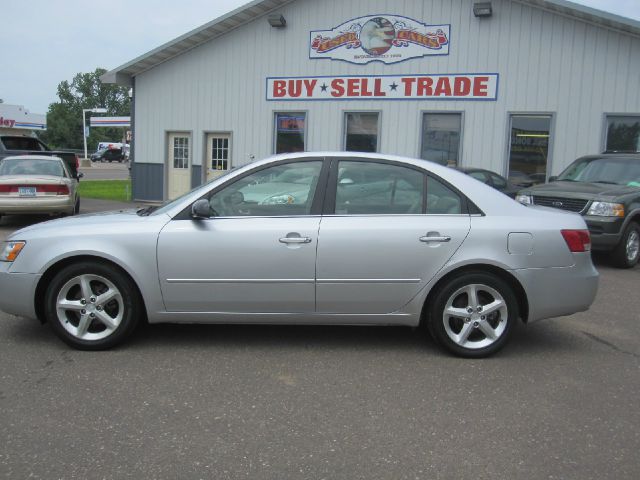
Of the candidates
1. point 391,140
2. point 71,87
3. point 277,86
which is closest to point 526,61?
point 391,140

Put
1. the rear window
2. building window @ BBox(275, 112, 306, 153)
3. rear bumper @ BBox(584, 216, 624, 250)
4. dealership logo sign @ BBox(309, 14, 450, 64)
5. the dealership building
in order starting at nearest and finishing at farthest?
rear bumper @ BBox(584, 216, 624, 250) → the dealership building → dealership logo sign @ BBox(309, 14, 450, 64) → building window @ BBox(275, 112, 306, 153) → the rear window

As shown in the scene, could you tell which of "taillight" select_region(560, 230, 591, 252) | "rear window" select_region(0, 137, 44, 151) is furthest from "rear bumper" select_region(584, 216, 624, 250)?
"rear window" select_region(0, 137, 44, 151)

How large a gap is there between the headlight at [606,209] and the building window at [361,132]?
7.46 meters

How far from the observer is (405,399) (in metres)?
3.90

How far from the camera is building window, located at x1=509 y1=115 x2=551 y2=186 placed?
14.6 metres

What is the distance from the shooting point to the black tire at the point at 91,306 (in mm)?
4613

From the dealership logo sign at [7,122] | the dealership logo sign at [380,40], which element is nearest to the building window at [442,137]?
the dealership logo sign at [380,40]

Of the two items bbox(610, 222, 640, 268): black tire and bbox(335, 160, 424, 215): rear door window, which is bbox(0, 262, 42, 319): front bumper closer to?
bbox(335, 160, 424, 215): rear door window

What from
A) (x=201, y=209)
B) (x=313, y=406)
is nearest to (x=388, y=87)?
(x=201, y=209)

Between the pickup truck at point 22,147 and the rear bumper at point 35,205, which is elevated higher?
the pickup truck at point 22,147

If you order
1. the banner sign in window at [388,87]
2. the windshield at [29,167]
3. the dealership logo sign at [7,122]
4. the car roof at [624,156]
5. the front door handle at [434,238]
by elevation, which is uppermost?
the dealership logo sign at [7,122]

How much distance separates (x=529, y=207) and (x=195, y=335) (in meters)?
2.93

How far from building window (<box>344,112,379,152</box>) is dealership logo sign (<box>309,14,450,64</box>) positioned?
1392mm

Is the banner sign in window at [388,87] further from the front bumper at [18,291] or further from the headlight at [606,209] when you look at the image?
the front bumper at [18,291]
